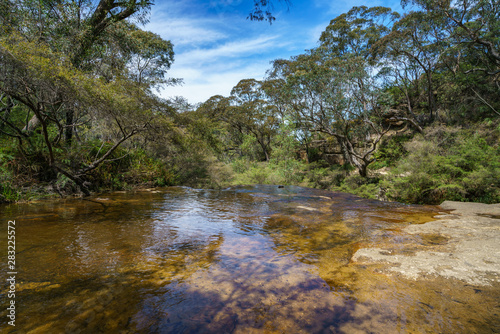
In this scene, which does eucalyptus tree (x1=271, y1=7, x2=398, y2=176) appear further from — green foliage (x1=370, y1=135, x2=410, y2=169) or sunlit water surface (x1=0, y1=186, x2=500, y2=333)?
sunlit water surface (x1=0, y1=186, x2=500, y2=333)

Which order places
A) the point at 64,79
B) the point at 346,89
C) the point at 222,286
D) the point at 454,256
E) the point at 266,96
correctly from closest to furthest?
the point at 222,286
the point at 454,256
the point at 64,79
the point at 346,89
the point at 266,96

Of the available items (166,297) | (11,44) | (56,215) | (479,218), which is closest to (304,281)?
(166,297)

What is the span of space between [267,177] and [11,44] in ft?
52.6

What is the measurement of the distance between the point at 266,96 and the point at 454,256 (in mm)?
23990

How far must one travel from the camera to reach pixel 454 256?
9.36 feet

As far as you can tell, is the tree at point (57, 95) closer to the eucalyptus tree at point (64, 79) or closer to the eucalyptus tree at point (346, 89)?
the eucalyptus tree at point (64, 79)

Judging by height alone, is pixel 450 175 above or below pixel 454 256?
above

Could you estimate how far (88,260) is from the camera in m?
2.80

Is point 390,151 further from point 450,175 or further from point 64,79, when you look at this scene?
point 64,79

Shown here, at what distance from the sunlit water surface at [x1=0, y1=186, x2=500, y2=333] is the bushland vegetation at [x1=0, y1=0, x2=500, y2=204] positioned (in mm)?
4285

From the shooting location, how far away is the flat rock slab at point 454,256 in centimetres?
244

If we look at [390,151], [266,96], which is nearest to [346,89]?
[390,151]

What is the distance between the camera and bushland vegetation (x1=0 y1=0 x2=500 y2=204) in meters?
6.59

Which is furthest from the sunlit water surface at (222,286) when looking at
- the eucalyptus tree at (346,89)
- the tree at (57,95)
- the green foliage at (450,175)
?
the eucalyptus tree at (346,89)
